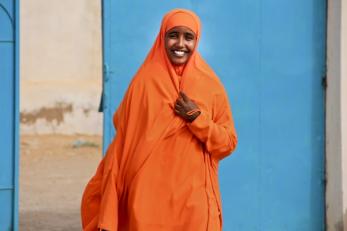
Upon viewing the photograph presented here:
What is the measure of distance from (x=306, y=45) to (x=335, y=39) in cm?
21

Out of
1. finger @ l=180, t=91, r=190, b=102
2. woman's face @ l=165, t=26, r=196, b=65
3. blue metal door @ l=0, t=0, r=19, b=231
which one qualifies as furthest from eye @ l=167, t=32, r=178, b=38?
blue metal door @ l=0, t=0, r=19, b=231

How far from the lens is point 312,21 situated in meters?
5.86

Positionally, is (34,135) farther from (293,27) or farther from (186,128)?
(186,128)

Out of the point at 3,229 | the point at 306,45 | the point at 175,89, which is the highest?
the point at 306,45

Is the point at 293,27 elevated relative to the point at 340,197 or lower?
elevated

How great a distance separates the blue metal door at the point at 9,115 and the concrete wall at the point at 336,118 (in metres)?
2.18

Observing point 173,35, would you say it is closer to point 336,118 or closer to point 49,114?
point 336,118

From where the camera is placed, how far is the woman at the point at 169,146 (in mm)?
3781

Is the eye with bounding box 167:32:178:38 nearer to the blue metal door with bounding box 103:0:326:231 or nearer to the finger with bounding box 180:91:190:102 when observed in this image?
the finger with bounding box 180:91:190:102

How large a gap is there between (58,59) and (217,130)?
8525 mm

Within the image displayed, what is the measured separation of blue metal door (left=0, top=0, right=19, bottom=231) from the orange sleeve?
2004 mm

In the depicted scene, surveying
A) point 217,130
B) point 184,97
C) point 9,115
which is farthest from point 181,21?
point 9,115

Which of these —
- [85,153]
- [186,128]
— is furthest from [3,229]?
[85,153]

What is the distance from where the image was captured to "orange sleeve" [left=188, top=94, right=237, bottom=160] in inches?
148
